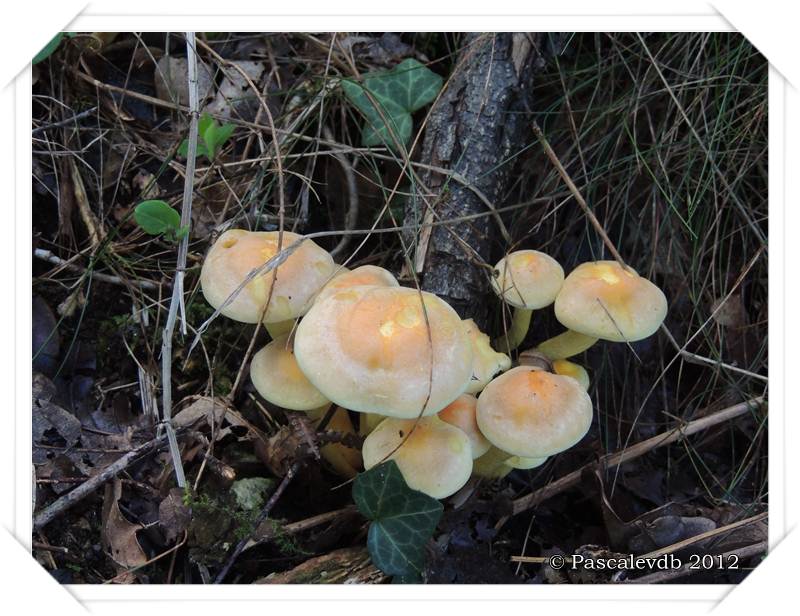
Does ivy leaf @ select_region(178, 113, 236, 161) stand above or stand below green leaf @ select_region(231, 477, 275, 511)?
above

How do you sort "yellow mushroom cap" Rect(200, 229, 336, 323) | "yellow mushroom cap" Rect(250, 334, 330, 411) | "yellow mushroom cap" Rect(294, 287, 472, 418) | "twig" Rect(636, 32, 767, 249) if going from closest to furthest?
1. "yellow mushroom cap" Rect(294, 287, 472, 418)
2. "yellow mushroom cap" Rect(200, 229, 336, 323)
3. "yellow mushroom cap" Rect(250, 334, 330, 411)
4. "twig" Rect(636, 32, 767, 249)

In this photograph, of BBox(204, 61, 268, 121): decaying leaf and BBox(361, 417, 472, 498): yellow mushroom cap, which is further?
BBox(204, 61, 268, 121): decaying leaf

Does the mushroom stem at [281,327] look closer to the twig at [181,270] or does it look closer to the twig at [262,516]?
the twig at [181,270]

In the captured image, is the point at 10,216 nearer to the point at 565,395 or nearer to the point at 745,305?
the point at 565,395

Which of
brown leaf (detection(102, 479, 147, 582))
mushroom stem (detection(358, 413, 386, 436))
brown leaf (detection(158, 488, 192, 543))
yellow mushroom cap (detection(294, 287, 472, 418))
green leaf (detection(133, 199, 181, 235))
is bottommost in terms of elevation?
brown leaf (detection(102, 479, 147, 582))

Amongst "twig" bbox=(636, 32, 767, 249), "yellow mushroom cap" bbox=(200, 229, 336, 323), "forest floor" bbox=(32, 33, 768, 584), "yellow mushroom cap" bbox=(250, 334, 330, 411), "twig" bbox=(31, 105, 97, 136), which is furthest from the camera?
"twig" bbox=(636, 32, 767, 249)

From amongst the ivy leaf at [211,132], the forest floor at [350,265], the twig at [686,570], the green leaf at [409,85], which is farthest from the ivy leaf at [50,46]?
the twig at [686,570]

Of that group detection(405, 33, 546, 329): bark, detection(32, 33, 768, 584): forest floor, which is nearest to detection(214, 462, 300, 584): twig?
detection(32, 33, 768, 584): forest floor

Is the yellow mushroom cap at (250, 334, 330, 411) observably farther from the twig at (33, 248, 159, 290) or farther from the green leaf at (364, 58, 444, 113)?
the green leaf at (364, 58, 444, 113)
